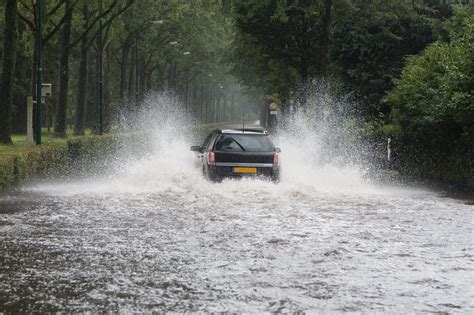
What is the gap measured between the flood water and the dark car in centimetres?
29

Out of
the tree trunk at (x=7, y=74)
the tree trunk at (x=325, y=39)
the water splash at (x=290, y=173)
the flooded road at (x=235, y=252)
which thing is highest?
the tree trunk at (x=325, y=39)

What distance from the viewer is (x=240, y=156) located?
1644 cm

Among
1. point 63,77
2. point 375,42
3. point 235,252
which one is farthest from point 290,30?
point 235,252

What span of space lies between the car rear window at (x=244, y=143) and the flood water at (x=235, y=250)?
80 centimetres

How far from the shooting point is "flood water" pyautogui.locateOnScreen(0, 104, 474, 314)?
6.80m

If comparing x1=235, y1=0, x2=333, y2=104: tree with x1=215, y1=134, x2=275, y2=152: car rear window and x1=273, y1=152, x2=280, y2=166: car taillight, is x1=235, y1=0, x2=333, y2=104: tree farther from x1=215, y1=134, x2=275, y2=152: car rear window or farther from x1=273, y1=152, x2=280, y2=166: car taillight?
x1=273, y1=152, x2=280, y2=166: car taillight

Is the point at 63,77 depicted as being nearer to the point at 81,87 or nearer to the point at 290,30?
the point at 81,87

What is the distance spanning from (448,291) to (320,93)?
30.4m

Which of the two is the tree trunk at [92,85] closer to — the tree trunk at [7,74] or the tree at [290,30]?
the tree at [290,30]

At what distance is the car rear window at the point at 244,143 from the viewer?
16.6 meters

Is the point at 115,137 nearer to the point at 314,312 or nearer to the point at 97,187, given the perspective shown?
the point at 97,187

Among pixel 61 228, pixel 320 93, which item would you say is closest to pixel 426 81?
pixel 320 93

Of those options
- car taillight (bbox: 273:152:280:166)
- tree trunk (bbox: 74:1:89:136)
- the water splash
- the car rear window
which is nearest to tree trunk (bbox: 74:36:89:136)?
tree trunk (bbox: 74:1:89:136)

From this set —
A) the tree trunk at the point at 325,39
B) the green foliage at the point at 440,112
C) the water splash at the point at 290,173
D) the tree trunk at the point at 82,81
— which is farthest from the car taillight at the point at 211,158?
the tree trunk at the point at 82,81
